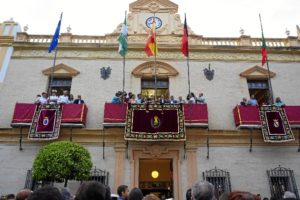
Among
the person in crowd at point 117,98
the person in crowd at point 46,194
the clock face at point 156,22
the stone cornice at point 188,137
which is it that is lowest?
the person in crowd at point 46,194

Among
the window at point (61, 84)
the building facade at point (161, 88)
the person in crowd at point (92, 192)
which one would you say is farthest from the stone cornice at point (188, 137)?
the person in crowd at point (92, 192)

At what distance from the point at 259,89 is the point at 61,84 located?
10.9 metres

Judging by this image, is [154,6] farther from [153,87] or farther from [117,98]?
[117,98]

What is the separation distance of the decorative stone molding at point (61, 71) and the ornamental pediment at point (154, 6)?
5.55m

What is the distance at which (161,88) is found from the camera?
620 inches

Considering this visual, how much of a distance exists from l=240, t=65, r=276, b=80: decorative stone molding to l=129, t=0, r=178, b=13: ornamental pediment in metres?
5.90

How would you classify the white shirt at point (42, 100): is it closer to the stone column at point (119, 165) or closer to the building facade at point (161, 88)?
the building facade at point (161, 88)

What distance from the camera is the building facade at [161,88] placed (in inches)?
520

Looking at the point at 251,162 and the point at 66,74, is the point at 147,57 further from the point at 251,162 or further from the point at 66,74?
the point at 251,162

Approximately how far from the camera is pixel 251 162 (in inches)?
526

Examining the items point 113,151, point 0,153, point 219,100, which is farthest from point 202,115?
point 0,153

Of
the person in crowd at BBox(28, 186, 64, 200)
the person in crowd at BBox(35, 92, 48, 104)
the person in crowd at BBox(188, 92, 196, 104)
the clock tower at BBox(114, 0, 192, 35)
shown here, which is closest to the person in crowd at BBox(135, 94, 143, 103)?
the person in crowd at BBox(188, 92, 196, 104)

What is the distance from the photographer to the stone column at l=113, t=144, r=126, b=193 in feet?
42.0

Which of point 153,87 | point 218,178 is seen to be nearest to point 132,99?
point 153,87
